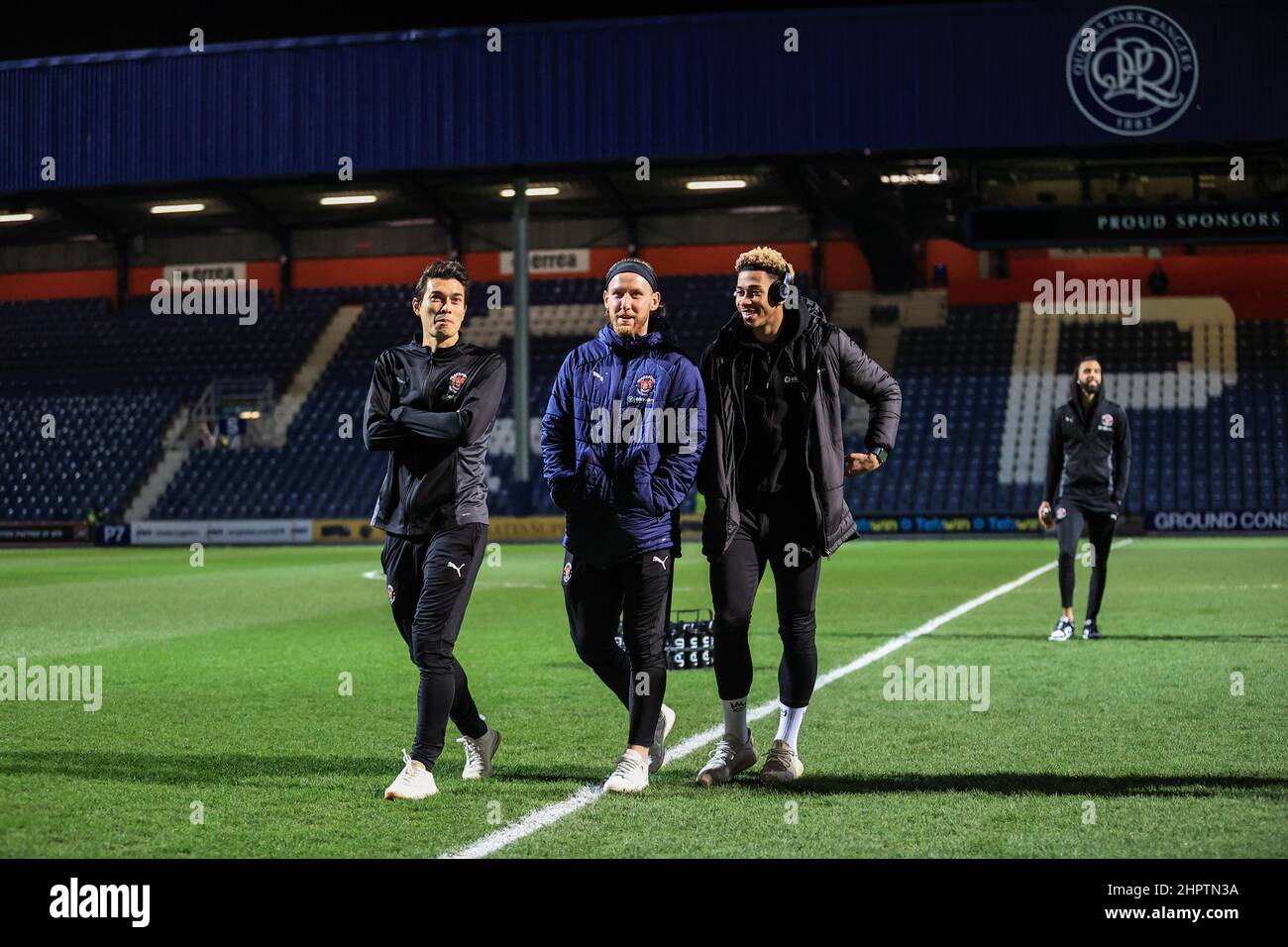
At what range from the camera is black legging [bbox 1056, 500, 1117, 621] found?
12531 mm

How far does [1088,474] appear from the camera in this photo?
12.5 m

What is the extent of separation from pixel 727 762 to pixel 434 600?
1393 mm

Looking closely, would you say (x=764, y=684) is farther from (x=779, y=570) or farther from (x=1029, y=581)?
(x=1029, y=581)

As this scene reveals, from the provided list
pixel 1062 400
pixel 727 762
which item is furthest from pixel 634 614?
pixel 1062 400

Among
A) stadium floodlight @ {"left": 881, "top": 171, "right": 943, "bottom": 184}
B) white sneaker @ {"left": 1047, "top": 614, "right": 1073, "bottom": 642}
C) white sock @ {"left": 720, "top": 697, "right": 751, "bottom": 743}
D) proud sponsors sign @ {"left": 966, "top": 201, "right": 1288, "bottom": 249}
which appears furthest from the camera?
stadium floodlight @ {"left": 881, "top": 171, "right": 943, "bottom": 184}

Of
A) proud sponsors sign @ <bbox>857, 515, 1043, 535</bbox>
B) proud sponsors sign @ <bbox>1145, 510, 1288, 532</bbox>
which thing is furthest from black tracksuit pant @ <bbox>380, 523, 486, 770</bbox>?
proud sponsors sign @ <bbox>1145, 510, 1288, 532</bbox>

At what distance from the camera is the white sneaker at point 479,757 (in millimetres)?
6477

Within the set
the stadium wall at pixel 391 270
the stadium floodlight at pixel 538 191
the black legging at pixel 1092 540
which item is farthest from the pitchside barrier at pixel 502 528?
the black legging at pixel 1092 540

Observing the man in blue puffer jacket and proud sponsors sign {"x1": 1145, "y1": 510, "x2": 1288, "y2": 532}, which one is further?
proud sponsors sign {"x1": 1145, "y1": 510, "x2": 1288, "y2": 532}

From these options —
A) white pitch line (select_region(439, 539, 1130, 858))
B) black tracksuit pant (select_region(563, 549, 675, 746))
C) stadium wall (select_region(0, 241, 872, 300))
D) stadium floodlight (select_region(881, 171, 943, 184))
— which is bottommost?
white pitch line (select_region(439, 539, 1130, 858))

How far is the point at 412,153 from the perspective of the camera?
3591 cm

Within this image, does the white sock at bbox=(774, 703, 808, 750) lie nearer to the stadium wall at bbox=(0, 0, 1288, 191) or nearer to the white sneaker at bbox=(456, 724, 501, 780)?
the white sneaker at bbox=(456, 724, 501, 780)

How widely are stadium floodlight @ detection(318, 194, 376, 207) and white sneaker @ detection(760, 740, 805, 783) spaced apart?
3913cm

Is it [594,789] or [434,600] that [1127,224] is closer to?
[594,789]
